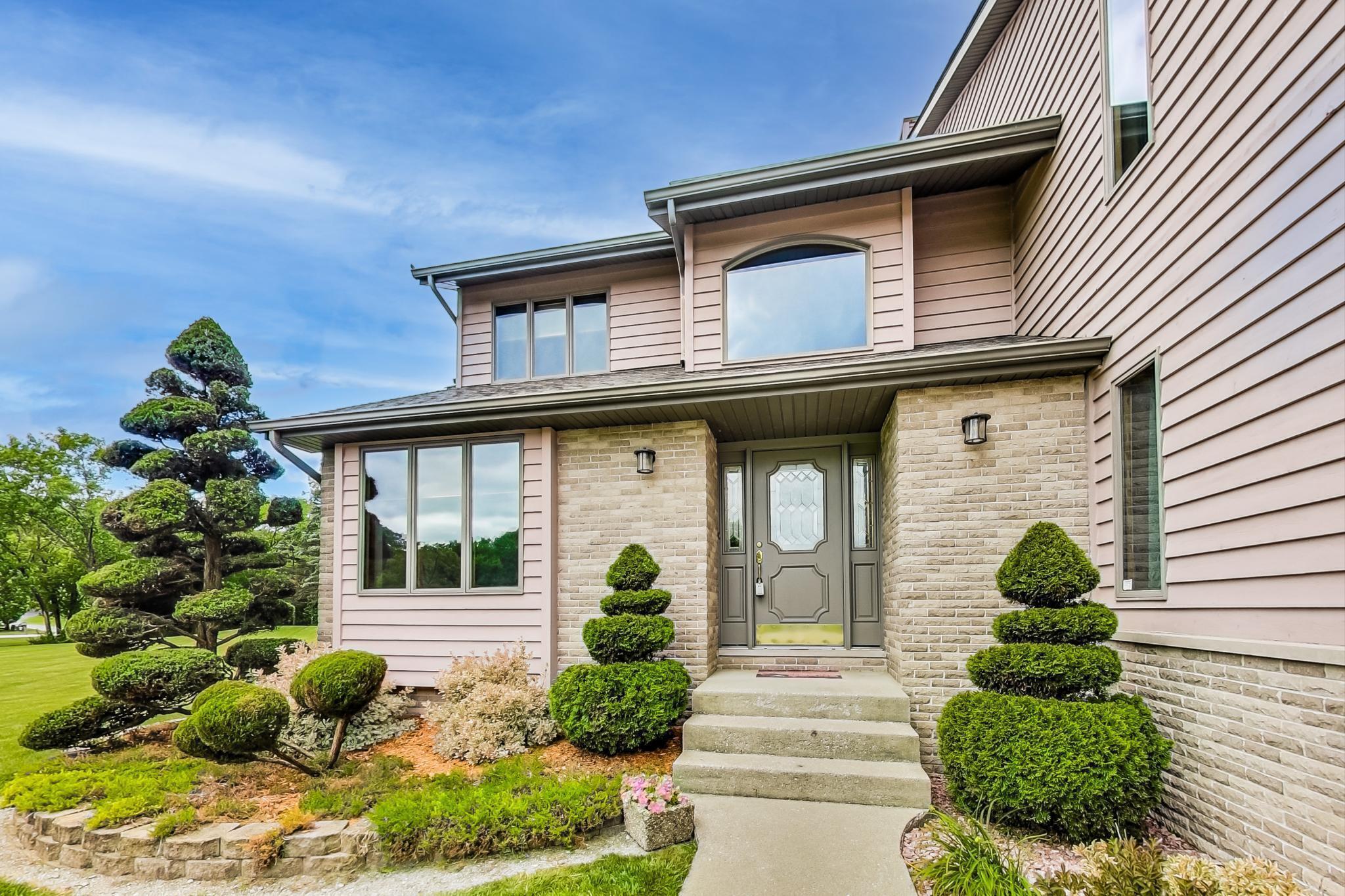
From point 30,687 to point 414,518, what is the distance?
26.2 ft

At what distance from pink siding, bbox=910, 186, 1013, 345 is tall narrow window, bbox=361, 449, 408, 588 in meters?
5.79

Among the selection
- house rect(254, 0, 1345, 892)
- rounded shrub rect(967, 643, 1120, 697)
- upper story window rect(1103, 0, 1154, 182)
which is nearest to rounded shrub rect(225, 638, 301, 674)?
house rect(254, 0, 1345, 892)

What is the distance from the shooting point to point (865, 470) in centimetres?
667

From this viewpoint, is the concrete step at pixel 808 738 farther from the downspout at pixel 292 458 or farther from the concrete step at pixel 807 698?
the downspout at pixel 292 458

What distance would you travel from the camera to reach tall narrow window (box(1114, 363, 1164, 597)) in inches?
160

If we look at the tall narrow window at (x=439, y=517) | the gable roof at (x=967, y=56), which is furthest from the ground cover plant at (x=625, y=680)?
the gable roof at (x=967, y=56)

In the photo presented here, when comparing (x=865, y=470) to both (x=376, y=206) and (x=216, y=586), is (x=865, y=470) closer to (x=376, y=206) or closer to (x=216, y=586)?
(x=216, y=586)

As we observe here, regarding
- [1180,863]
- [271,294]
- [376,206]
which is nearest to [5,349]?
[271,294]

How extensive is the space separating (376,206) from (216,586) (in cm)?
1067

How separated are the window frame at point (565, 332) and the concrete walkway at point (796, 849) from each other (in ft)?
17.8

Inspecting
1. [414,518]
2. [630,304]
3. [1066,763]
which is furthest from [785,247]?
[1066,763]

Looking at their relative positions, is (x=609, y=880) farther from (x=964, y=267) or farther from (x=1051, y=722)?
(x=964, y=267)

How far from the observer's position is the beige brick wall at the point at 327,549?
6.80m

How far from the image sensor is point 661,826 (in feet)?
11.8
